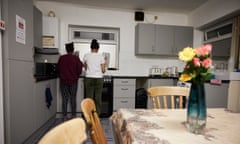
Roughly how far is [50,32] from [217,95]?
3.29 meters

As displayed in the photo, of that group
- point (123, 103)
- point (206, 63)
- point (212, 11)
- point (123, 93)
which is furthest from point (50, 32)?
point (212, 11)

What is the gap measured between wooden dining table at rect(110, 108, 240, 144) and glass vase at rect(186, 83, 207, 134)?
0.04 m

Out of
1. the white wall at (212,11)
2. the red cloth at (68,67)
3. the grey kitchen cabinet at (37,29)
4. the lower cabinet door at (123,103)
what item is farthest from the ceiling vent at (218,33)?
the grey kitchen cabinet at (37,29)

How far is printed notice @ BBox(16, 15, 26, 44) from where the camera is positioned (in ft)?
5.50

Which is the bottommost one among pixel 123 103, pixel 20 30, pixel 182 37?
pixel 123 103

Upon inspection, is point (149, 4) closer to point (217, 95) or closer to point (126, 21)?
point (126, 21)

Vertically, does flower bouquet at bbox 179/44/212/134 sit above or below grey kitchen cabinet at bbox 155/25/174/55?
below

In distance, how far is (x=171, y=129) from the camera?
789 mm

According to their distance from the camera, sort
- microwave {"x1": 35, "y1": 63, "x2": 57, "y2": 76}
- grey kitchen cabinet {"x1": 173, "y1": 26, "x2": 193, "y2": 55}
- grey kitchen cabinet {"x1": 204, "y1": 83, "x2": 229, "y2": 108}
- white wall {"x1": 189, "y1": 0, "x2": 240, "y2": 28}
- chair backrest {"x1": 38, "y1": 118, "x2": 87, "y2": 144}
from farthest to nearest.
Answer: grey kitchen cabinet {"x1": 173, "y1": 26, "x2": 193, "y2": 55} → white wall {"x1": 189, "y1": 0, "x2": 240, "y2": 28} → grey kitchen cabinet {"x1": 204, "y1": 83, "x2": 229, "y2": 108} → microwave {"x1": 35, "y1": 63, "x2": 57, "y2": 76} → chair backrest {"x1": 38, "y1": 118, "x2": 87, "y2": 144}

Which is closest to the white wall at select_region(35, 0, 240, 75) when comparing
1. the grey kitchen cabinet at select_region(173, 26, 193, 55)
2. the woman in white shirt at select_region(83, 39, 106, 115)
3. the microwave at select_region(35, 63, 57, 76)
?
the grey kitchen cabinet at select_region(173, 26, 193, 55)

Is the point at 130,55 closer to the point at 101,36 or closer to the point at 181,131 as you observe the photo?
the point at 101,36

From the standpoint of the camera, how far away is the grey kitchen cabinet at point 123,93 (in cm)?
315

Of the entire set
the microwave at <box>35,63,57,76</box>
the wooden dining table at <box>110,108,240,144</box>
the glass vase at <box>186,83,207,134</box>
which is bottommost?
the wooden dining table at <box>110,108,240,144</box>

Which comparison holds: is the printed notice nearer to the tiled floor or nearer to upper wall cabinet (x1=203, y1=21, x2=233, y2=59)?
the tiled floor
